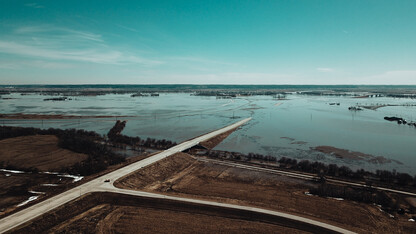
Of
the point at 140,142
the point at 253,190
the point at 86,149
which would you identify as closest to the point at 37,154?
the point at 86,149

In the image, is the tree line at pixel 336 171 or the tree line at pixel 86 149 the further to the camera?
the tree line at pixel 86 149

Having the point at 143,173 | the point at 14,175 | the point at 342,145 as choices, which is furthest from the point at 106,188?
the point at 342,145

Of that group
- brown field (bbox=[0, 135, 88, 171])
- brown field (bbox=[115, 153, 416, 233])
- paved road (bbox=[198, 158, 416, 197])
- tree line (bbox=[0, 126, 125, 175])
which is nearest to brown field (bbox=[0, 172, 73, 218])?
tree line (bbox=[0, 126, 125, 175])

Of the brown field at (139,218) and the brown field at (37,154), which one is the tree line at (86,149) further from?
the brown field at (139,218)

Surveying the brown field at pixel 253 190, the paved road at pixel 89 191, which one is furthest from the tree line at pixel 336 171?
the paved road at pixel 89 191

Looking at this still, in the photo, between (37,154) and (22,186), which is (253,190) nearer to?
(22,186)

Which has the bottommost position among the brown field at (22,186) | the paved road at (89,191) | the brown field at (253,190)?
the brown field at (253,190)
